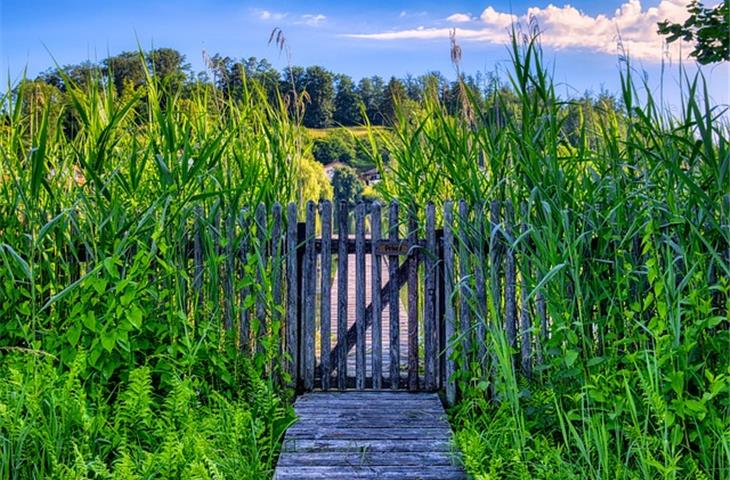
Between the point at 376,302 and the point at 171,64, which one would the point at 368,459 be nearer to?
the point at 376,302

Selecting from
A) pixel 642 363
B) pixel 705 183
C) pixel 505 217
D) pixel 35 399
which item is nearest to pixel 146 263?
pixel 35 399

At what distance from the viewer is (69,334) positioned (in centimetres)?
274

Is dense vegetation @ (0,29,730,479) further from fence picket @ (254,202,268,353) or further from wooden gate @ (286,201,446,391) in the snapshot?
wooden gate @ (286,201,446,391)

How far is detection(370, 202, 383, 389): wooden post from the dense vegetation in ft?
1.46

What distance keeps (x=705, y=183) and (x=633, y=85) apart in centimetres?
58

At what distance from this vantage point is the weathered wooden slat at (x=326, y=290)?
138 inches

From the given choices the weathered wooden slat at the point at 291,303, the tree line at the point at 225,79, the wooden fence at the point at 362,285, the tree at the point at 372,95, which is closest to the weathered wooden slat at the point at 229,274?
the wooden fence at the point at 362,285

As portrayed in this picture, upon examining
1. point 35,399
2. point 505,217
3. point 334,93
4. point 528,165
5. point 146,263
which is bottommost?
point 35,399

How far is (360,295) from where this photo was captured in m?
3.63

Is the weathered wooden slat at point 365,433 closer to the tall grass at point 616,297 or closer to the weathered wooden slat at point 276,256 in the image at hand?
the tall grass at point 616,297

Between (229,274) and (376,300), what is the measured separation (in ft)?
3.23

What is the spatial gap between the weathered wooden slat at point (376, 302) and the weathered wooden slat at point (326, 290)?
0.97 ft

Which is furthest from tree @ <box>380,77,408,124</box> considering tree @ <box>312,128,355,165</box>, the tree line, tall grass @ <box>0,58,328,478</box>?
tall grass @ <box>0,58,328,478</box>

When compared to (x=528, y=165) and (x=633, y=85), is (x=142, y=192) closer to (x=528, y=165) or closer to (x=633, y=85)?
(x=528, y=165)
